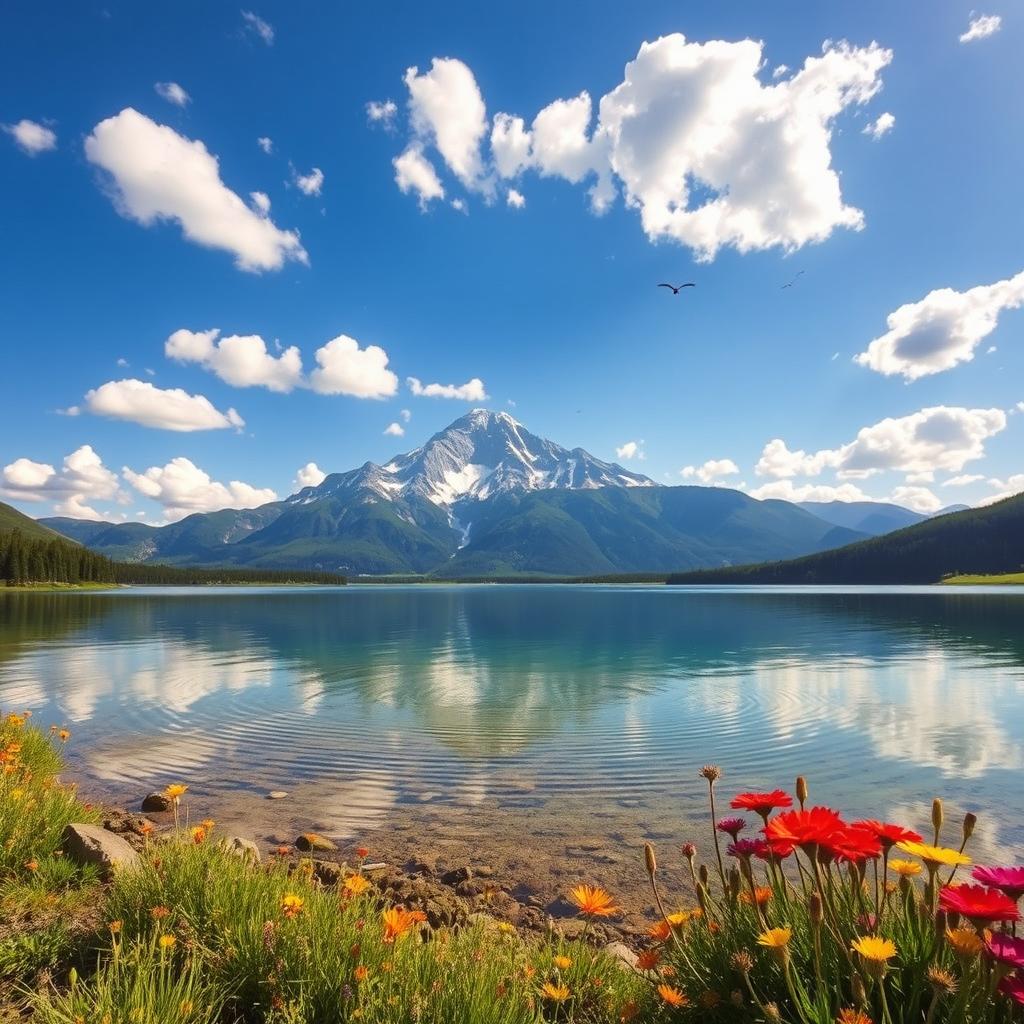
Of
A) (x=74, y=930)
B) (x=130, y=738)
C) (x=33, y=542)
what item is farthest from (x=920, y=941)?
(x=33, y=542)

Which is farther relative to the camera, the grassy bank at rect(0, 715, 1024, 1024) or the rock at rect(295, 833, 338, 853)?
the rock at rect(295, 833, 338, 853)

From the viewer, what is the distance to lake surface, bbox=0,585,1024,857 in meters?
16.4

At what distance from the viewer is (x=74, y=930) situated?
20.1 feet

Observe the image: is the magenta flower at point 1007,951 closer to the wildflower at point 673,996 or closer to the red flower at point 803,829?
the red flower at point 803,829

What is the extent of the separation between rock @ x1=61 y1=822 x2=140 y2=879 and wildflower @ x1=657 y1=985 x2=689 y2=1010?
21.9 ft

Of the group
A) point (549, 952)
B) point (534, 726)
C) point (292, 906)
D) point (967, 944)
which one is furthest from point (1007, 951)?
point (534, 726)

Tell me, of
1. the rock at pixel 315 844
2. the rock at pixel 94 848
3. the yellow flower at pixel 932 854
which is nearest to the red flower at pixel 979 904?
the yellow flower at pixel 932 854

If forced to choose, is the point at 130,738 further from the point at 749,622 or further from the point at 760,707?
the point at 749,622

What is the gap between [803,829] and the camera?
10.4 ft

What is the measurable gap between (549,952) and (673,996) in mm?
1932

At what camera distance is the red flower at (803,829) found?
10.1ft

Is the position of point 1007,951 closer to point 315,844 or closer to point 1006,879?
point 1006,879

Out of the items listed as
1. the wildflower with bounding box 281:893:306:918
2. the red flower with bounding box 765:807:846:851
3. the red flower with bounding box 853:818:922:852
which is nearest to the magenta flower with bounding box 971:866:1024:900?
the red flower with bounding box 853:818:922:852

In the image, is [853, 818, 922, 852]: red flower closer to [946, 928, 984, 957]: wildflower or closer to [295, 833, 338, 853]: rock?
[946, 928, 984, 957]: wildflower
